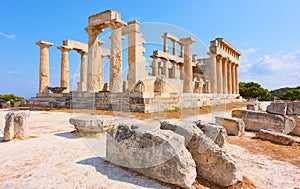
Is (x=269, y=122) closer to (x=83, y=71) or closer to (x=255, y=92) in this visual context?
(x=83, y=71)

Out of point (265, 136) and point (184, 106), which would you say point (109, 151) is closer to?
point (265, 136)

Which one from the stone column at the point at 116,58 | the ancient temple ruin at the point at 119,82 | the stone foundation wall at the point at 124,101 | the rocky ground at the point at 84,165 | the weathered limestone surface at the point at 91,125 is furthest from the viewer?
the stone column at the point at 116,58

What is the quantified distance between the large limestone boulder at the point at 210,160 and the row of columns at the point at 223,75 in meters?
21.2

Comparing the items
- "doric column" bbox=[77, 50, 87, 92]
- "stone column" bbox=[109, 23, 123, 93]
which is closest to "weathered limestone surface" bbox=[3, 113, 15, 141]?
"stone column" bbox=[109, 23, 123, 93]

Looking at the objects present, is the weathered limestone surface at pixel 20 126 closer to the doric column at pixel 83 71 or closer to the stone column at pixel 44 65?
the doric column at pixel 83 71

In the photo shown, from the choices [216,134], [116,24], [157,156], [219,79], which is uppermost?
[116,24]

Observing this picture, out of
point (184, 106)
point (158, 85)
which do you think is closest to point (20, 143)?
point (158, 85)

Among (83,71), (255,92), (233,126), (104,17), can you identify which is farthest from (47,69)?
(255,92)

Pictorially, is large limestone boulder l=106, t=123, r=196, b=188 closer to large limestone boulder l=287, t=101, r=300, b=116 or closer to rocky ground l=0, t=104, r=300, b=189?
rocky ground l=0, t=104, r=300, b=189

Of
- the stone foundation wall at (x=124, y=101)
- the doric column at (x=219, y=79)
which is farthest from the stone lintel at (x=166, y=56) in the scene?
the stone foundation wall at (x=124, y=101)

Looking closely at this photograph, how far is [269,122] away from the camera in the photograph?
24.9 feet

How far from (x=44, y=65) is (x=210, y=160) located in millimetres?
21020

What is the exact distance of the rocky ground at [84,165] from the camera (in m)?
2.79

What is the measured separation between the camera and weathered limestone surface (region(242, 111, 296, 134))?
7.42 m
